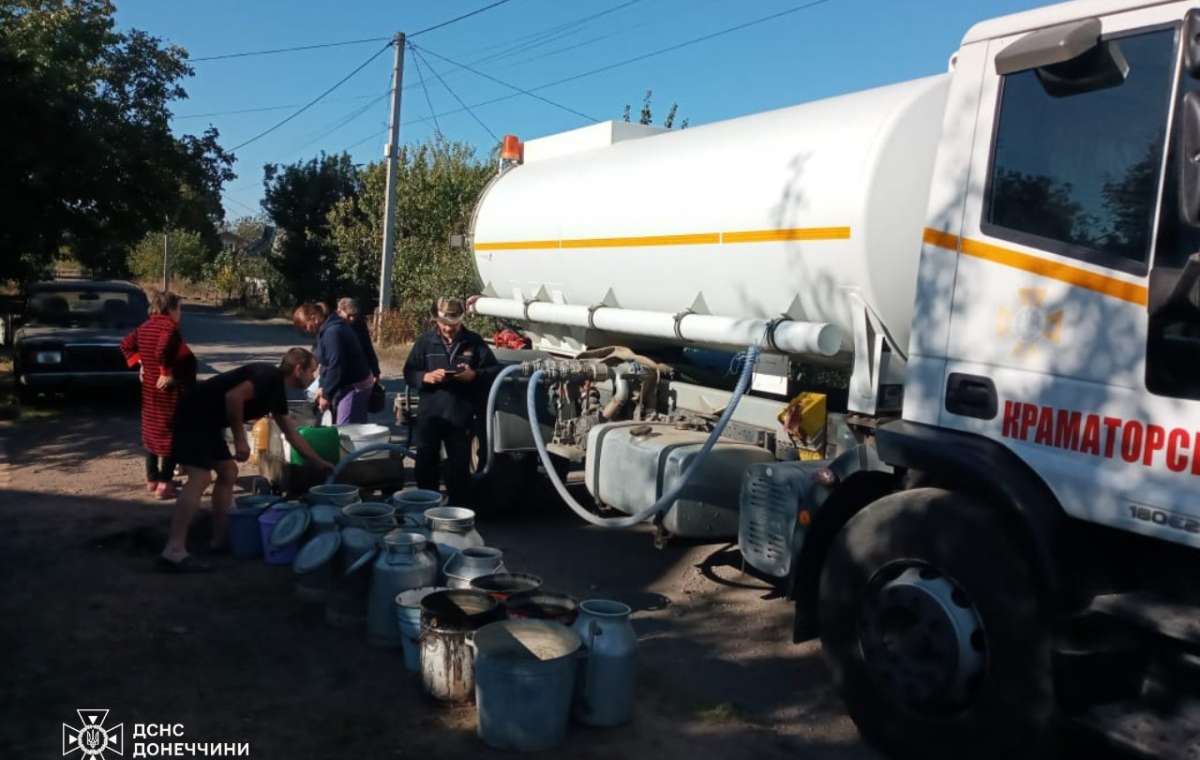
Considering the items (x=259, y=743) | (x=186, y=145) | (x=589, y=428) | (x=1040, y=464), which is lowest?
(x=259, y=743)

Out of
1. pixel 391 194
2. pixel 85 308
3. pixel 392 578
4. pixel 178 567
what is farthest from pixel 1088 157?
pixel 391 194

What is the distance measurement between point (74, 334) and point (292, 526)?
821cm

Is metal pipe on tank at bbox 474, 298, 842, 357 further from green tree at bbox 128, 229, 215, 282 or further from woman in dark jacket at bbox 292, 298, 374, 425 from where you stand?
green tree at bbox 128, 229, 215, 282

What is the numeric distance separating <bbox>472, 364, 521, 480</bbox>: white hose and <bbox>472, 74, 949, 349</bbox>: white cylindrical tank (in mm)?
933

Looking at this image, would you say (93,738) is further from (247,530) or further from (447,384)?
(447,384)

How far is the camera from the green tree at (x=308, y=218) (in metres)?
31.1

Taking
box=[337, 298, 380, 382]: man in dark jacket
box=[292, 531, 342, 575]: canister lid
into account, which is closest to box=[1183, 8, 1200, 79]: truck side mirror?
box=[292, 531, 342, 575]: canister lid

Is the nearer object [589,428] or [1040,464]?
[1040,464]

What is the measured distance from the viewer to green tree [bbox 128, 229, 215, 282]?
2055 inches

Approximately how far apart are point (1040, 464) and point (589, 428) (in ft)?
13.0

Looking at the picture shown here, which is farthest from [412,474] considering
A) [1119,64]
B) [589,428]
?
[1119,64]

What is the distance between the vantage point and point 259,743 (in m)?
4.11

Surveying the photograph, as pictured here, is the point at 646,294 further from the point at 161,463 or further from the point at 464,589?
the point at 161,463

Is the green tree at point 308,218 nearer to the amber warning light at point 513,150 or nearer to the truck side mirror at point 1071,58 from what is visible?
the amber warning light at point 513,150
